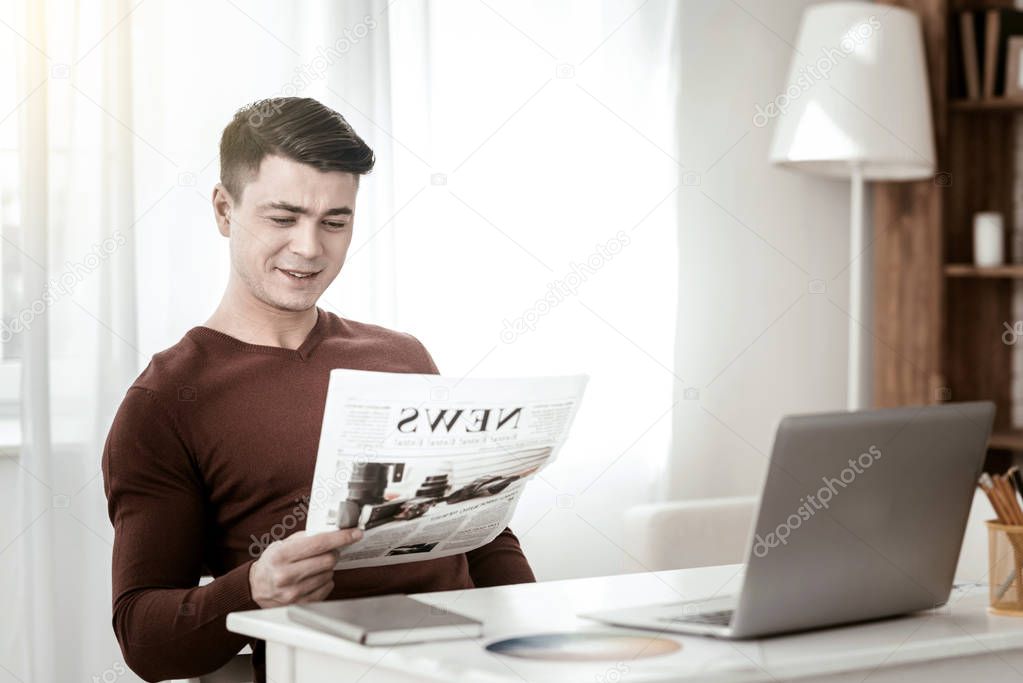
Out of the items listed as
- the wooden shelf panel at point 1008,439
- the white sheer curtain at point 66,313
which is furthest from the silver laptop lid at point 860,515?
the wooden shelf panel at point 1008,439

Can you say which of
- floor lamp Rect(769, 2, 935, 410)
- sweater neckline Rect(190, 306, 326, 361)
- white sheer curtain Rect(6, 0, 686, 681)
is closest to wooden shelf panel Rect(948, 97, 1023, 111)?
floor lamp Rect(769, 2, 935, 410)

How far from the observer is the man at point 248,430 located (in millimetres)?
1423

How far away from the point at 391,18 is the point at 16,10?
735 millimetres

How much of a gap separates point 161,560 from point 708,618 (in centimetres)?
67

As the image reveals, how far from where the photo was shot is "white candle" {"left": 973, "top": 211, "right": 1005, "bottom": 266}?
126 inches

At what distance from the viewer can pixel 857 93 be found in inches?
117

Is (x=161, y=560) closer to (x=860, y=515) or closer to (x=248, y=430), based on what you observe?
(x=248, y=430)

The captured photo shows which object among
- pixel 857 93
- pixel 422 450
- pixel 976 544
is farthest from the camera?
pixel 857 93

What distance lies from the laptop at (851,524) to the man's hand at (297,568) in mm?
274

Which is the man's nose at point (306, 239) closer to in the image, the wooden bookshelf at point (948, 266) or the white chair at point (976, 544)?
the white chair at point (976, 544)

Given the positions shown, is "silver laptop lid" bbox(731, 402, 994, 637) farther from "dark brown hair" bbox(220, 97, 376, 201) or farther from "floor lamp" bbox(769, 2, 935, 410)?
"floor lamp" bbox(769, 2, 935, 410)

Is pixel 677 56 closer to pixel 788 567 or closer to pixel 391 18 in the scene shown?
pixel 391 18

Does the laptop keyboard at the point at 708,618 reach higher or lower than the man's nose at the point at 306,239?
lower

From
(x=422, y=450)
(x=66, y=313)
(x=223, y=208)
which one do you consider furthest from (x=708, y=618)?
(x=66, y=313)
